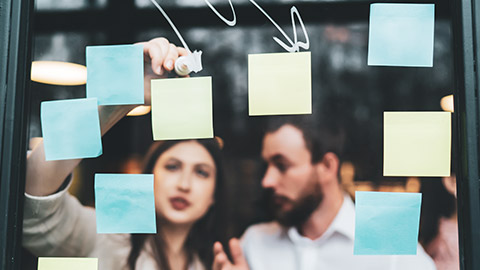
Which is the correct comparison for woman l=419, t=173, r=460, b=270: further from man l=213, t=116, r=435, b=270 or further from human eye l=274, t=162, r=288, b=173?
human eye l=274, t=162, r=288, b=173

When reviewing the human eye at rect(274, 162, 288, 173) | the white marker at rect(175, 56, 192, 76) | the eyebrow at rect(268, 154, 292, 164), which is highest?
Result: the white marker at rect(175, 56, 192, 76)

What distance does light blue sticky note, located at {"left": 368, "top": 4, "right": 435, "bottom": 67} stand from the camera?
4.08ft

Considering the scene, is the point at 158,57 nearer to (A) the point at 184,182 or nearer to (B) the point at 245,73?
(B) the point at 245,73

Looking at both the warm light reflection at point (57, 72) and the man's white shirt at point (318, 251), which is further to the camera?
the warm light reflection at point (57, 72)

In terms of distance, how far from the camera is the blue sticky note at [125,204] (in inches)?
50.6

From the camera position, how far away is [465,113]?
1.18 meters

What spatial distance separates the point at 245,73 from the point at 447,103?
0.57 meters

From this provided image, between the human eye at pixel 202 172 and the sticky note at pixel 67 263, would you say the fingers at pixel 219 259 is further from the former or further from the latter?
the sticky note at pixel 67 263

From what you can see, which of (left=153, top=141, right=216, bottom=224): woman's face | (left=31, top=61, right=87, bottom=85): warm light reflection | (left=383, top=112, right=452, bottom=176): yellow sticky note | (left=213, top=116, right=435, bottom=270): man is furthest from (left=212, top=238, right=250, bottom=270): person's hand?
(left=31, top=61, right=87, bottom=85): warm light reflection

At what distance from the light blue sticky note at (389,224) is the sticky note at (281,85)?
1.05 feet

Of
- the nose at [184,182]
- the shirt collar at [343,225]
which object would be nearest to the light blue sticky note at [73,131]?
the nose at [184,182]

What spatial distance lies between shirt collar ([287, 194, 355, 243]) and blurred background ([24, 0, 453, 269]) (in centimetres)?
4

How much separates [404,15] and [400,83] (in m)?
0.19

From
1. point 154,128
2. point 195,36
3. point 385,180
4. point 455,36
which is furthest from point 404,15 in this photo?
point 154,128
